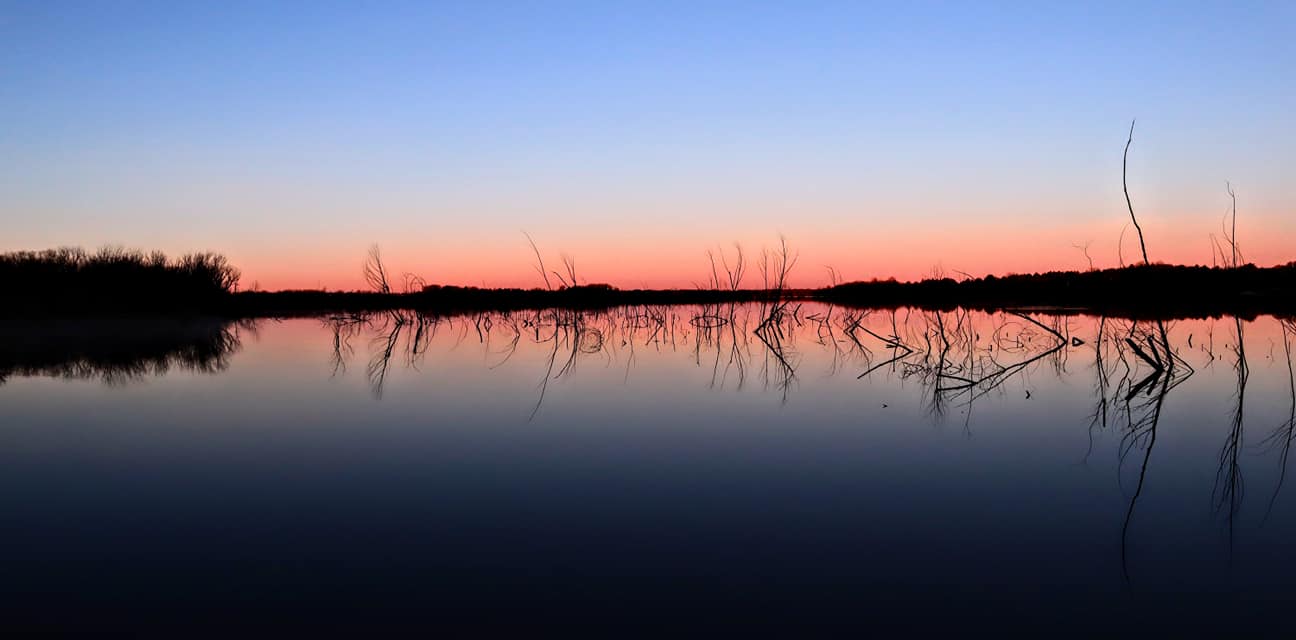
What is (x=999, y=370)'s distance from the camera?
7109 millimetres

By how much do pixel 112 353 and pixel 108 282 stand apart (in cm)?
1955

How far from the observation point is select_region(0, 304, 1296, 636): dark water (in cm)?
207

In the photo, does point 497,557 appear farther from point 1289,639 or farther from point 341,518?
point 1289,639

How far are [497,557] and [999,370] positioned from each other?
606cm

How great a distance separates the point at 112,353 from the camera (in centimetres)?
1020

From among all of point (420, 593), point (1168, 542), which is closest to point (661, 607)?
point (420, 593)

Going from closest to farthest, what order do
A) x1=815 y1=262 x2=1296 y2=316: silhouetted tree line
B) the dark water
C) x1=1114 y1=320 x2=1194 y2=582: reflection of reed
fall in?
the dark water
x1=1114 y1=320 x2=1194 y2=582: reflection of reed
x1=815 y1=262 x2=1296 y2=316: silhouetted tree line

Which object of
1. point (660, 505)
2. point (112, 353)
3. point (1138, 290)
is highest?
point (1138, 290)

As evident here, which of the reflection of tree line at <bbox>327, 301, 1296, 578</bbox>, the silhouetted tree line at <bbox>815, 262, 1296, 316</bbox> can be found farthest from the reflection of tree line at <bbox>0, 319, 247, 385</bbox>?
the silhouetted tree line at <bbox>815, 262, 1296, 316</bbox>

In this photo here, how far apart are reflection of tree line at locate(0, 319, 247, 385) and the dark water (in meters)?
1.24

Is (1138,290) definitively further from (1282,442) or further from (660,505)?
(660,505)

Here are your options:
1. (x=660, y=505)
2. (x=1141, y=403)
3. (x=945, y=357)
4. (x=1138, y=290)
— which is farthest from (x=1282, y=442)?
(x=1138, y=290)

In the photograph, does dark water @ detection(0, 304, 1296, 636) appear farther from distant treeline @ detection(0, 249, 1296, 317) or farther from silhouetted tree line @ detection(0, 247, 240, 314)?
silhouetted tree line @ detection(0, 247, 240, 314)

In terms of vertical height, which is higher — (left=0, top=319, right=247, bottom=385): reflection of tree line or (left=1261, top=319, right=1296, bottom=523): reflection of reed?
(left=0, top=319, right=247, bottom=385): reflection of tree line
